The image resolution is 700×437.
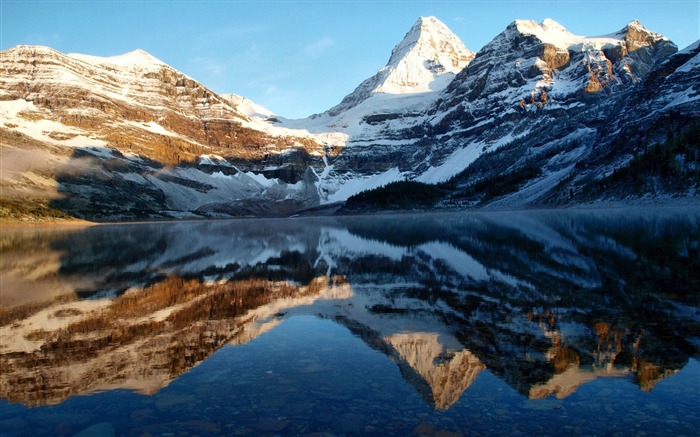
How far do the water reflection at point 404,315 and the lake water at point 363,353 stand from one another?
0.26 feet

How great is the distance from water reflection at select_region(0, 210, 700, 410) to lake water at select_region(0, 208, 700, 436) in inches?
3.1

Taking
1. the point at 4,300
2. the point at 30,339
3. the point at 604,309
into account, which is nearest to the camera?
the point at 30,339

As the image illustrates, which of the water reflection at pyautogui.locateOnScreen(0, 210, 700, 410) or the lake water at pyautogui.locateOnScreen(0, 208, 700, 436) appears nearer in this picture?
the lake water at pyautogui.locateOnScreen(0, 208, 700, 436)

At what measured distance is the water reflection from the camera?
11078 millimetres

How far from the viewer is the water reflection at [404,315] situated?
36.3ft

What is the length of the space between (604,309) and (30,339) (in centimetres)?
1735

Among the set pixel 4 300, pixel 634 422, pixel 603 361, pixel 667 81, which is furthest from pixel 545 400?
pixel 667 81

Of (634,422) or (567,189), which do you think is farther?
(567,189)

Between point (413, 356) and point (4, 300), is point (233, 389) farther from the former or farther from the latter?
point (4, 300)

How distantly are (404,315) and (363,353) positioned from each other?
4527 mm

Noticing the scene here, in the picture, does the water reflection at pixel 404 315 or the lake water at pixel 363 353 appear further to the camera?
the water reflection at pixel 404 315

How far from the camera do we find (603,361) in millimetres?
11305

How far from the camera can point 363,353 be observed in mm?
13039

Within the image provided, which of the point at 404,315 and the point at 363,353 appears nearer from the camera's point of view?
the point at 363,353
